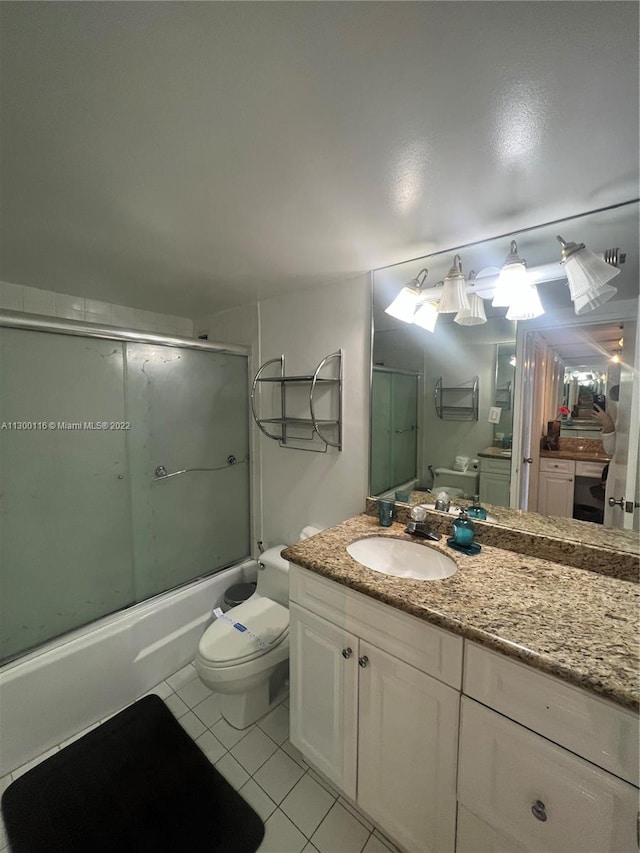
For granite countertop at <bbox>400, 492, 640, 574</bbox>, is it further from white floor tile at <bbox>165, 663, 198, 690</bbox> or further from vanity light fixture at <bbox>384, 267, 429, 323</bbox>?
white floor tile at <bbox>165, 663, 198, 690</bbox>

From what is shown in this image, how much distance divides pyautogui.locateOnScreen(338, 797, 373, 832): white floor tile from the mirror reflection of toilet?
0.47 metres

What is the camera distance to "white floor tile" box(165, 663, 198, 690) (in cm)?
164

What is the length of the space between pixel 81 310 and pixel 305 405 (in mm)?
1528

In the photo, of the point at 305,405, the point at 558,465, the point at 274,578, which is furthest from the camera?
the point at 305,405

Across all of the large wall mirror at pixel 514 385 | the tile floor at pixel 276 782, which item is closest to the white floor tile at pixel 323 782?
the tile floor at pixel 276 782

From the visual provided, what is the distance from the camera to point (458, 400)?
4.49 feet

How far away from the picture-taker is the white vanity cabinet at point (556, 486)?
115 centimetres

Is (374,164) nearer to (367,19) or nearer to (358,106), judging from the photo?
(358,106)

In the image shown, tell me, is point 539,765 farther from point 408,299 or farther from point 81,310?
point 81,310

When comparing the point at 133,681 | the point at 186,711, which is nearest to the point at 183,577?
the point at 133,681

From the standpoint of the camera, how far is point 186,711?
1486 mm

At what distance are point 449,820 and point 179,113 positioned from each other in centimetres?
185

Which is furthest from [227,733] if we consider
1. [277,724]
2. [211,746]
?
[277,724]

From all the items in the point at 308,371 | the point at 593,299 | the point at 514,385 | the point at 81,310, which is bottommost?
the point at 514,385
